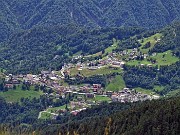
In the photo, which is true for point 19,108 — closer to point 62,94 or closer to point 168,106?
point 62,94

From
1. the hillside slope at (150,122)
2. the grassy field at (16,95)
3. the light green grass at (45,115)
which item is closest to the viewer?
the hillside slope at (150,122)

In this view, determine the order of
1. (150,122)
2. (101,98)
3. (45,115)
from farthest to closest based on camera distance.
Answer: (101,98) → (45,115) → (150,122)

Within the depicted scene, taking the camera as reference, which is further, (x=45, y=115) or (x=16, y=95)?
(x=16, y=95)

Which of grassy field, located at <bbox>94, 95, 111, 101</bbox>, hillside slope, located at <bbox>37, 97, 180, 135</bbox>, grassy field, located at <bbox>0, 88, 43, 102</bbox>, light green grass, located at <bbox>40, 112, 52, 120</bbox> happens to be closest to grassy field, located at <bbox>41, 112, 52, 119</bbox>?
light green grass, located at <bbox>40, 112, 52, 120</bbox>

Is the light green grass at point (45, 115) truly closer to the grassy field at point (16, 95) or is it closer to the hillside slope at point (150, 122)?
the grassy field at point (16, 95)

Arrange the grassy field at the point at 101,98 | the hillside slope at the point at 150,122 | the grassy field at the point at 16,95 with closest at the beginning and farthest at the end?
the hillside slope at the point at 150,122 < the grassy field at the point at 101,98 < the grassy field at the point at 16,95

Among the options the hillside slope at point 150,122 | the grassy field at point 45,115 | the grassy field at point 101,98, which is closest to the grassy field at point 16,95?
the grassy field at point 45,115

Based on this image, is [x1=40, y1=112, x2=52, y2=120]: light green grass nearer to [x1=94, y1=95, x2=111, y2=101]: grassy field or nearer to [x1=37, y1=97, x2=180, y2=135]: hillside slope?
[x1=94, y1=95, x2=111, y2=101]: grassy field

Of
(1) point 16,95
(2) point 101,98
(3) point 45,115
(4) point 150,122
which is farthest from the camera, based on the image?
(1) point 16,95

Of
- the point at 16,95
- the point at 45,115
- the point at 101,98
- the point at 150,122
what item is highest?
the point at 150,122

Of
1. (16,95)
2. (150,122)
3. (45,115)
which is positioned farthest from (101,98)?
(150,122)

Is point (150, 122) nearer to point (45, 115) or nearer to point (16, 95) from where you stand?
point (45, 115)
